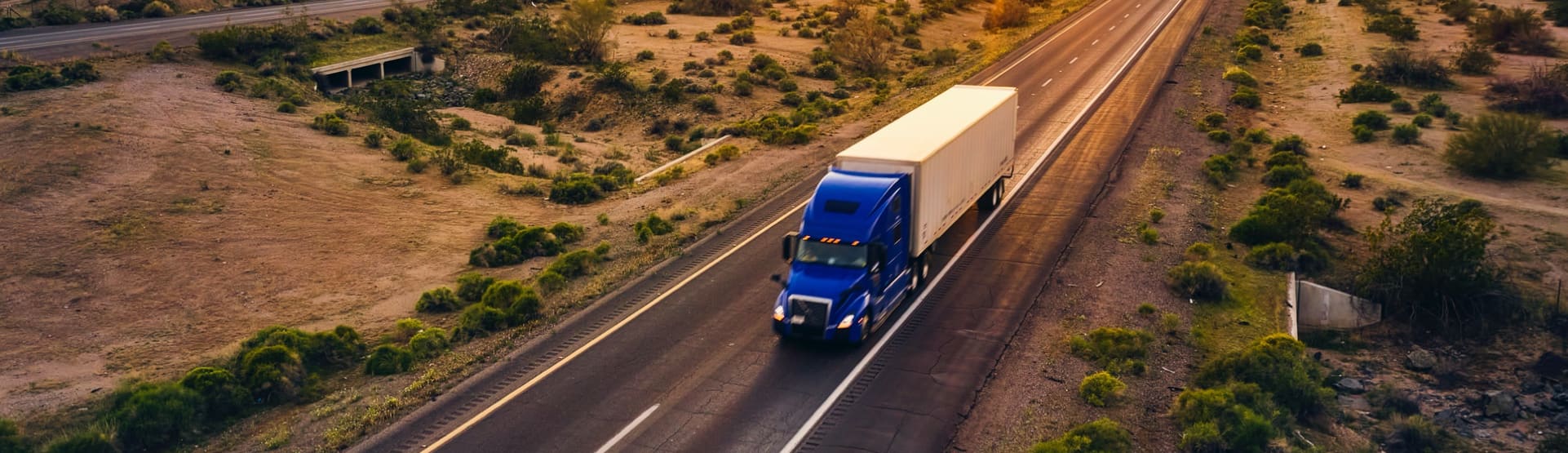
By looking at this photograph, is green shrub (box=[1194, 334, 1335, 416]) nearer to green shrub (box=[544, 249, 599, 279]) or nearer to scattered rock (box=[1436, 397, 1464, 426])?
scattered rock (box=[1436, 397, 1464, 426])

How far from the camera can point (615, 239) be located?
30.5 meters

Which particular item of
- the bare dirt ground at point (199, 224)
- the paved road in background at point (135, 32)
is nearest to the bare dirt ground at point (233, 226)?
the bare dirt ground at point (199, 224)

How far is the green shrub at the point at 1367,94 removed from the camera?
45438 millimetres

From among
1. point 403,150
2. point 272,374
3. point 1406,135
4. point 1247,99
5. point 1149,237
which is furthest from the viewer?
point 1247,99

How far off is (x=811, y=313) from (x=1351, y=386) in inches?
505

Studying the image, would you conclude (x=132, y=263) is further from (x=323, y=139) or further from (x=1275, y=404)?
(x=1275, y=404)

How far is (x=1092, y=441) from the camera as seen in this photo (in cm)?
1702

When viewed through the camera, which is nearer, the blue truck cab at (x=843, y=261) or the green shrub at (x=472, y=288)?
the blue truck cab at (x=843, y=261)

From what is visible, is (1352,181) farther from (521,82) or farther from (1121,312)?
(521,82)

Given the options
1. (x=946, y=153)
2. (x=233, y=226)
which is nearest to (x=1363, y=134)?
(x=946, y=153)

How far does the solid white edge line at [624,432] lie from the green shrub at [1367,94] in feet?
133

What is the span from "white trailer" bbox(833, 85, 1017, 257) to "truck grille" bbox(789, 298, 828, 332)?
370 cm

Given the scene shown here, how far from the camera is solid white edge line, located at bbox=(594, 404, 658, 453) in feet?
57.7

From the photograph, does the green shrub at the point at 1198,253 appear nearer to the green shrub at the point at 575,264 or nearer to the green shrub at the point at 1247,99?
the green shrub at the point at 575,264
